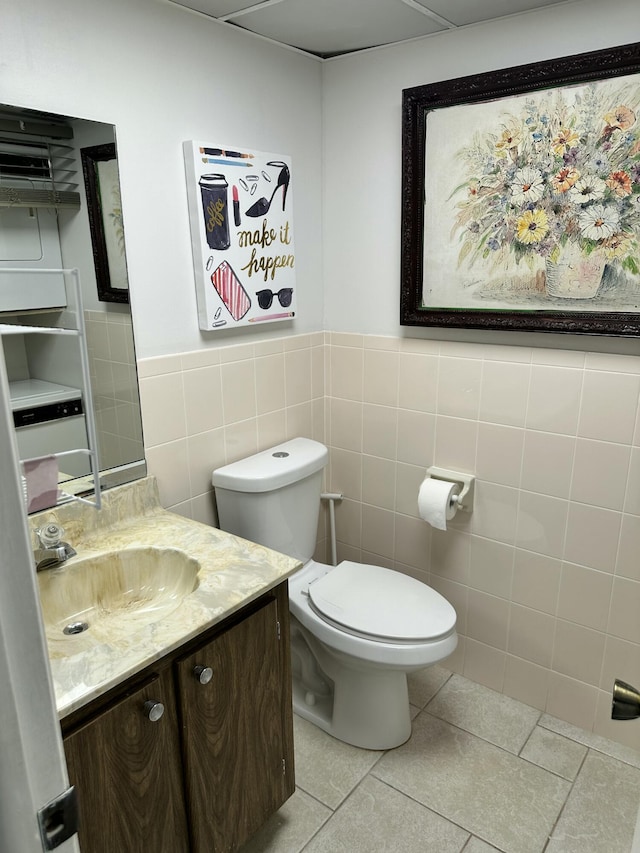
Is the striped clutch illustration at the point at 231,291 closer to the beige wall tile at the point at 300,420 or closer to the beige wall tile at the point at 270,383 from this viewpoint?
the beige wall tile at the point at 270,383

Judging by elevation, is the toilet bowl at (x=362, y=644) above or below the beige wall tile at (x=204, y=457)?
below

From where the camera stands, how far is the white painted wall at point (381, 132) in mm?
1646

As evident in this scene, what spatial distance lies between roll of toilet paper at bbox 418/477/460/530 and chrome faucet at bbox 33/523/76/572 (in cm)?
112

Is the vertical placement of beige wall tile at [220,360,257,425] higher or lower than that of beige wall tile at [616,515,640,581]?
higher

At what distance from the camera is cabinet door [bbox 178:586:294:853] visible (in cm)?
131

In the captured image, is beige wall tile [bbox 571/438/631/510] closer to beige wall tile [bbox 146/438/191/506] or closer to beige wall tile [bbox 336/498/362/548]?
beige wall tile [bbox 336/498/362/548]

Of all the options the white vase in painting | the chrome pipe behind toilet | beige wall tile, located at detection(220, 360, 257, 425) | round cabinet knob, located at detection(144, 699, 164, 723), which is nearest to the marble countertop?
round cabinet knob, located at detection(144, 699, 164, 723)

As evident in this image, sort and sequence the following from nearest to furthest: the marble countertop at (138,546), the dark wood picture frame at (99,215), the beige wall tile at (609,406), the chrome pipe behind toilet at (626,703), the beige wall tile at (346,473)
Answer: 1. the chrome pipe behind toilet at (626,703)
2. the marble countertop at (138,546)
3. the dark wood picture frame at (99,215)
4. the beige wall tile at (609,406)
5. the beige wall tile at (346,473)

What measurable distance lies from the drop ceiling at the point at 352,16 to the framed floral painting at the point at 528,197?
15 centimetres

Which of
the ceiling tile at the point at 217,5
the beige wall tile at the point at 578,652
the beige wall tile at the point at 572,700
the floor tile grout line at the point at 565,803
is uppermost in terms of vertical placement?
the ceiling tile at the point at 217,5

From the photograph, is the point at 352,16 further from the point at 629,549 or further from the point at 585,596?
the point at 585,596

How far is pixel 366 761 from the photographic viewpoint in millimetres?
1877

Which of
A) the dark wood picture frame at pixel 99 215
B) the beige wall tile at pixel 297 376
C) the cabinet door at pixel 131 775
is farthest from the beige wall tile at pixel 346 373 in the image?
the cabinet door at pixel 131 775

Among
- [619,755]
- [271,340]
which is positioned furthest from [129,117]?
[619,755]
